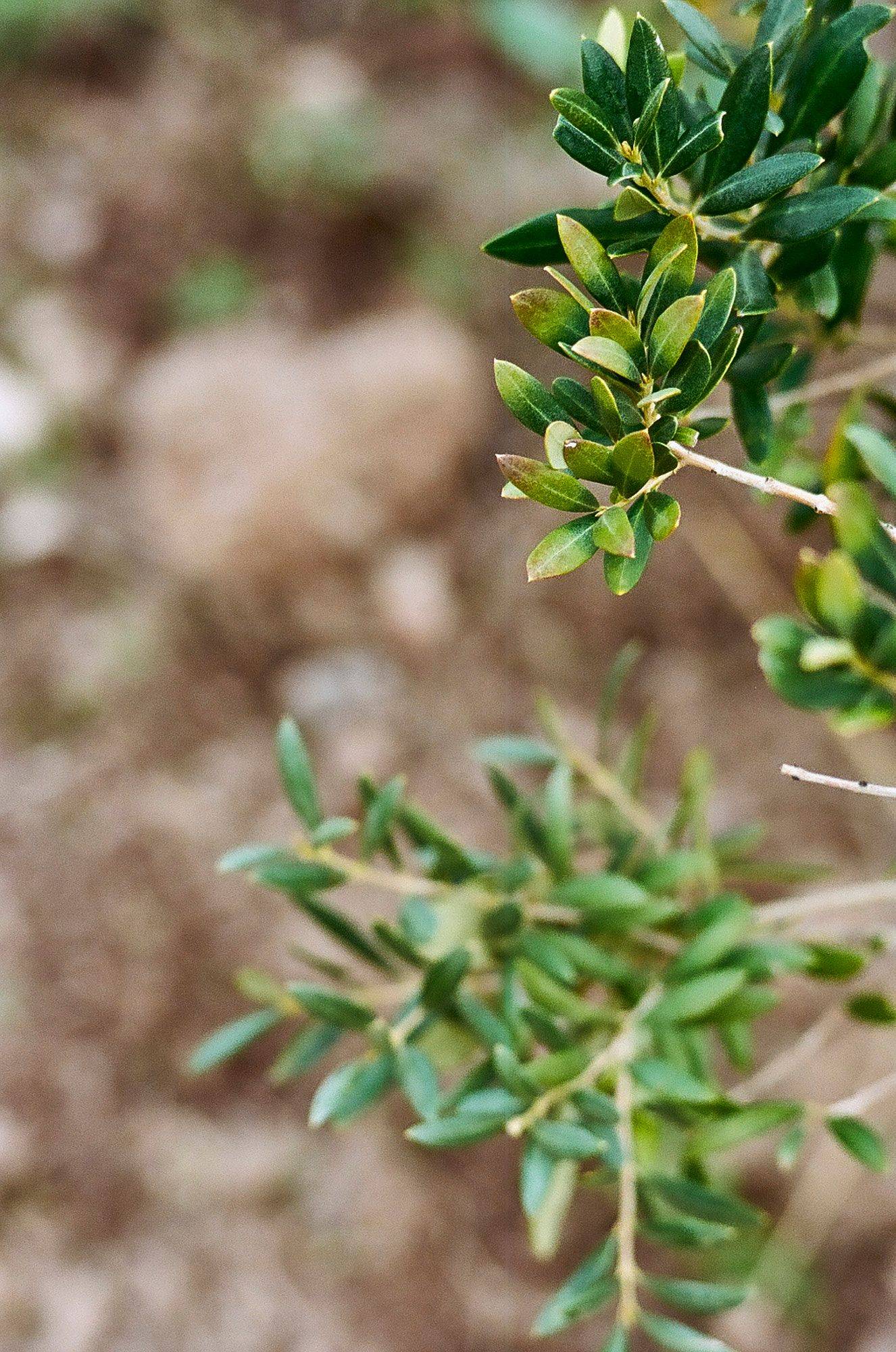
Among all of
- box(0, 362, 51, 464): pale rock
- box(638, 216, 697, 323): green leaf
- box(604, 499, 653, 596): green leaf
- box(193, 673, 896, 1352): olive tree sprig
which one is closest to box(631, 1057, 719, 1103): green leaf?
box(193, 673, 896, 1352): olive tree sprig

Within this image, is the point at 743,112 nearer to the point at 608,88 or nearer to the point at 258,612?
the point at 608,88

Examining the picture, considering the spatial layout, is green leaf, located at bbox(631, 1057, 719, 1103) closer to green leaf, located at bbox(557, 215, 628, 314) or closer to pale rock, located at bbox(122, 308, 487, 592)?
green leaf, located at bbox(557, 215, 628, 314)

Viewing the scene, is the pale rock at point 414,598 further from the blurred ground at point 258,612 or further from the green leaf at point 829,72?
the green leaf at point 829,72

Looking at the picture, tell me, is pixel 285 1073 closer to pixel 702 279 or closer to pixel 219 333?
pixel 702 279

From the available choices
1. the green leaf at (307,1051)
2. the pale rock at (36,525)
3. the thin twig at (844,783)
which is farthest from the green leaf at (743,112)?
the pale rock at (36,525)

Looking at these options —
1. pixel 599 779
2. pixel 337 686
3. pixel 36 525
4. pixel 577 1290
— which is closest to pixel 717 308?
pixel 599 779
